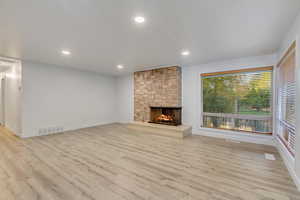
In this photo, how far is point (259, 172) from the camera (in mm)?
2379

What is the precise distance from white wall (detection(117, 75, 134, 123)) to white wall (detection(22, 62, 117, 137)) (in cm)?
40

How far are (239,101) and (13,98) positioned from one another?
7783 mm

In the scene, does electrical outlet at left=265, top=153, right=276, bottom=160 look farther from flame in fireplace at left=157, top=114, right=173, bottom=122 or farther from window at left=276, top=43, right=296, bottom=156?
flame in fireplace at left=157, top=114, right=173, bottom=122

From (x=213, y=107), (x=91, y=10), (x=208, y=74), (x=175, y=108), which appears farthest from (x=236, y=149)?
(x=91, y=10)

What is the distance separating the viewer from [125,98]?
7.02 metres

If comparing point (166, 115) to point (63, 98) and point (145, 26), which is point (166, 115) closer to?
point (145, 26)

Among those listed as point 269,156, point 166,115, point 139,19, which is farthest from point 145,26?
point 269,156

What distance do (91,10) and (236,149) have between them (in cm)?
427

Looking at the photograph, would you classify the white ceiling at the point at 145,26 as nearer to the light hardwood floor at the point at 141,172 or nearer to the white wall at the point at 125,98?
the light hardwood floor at the point at 141,172

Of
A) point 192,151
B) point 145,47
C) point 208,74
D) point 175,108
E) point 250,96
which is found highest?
point 145,47

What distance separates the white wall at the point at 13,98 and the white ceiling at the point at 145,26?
1.23 meters

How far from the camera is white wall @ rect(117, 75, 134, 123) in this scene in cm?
678

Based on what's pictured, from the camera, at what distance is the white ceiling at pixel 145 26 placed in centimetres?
180

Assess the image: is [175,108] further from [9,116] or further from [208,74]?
[9,116]
